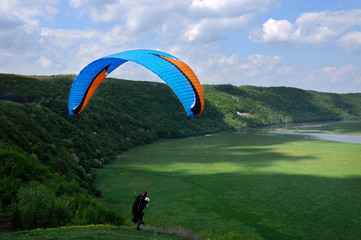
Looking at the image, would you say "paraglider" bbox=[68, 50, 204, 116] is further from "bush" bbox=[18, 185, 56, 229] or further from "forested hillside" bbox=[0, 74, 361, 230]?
"bush" bbox=[18, 185, 56, 229]

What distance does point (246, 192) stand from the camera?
18031 mm

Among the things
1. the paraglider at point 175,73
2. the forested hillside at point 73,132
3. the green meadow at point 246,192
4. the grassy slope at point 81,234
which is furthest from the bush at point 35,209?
the paraglider at point 175,73

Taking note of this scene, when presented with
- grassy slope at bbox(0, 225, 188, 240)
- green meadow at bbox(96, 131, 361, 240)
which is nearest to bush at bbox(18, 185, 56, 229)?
grassy slope at bbox(0, 225, 188, 240)

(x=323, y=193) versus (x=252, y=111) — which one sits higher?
(x=252, y=111)

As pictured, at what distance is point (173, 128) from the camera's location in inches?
2200

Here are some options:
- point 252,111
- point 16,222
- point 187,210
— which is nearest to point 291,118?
point 252,111

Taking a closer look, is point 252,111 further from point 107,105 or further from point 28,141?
point 28,141

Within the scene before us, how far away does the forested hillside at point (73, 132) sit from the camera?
32.2 feet

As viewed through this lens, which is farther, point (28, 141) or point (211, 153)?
point (211, 153)

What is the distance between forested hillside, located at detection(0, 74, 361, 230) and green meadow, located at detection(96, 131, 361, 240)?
8.56ft

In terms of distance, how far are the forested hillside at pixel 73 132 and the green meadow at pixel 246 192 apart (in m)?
2.61

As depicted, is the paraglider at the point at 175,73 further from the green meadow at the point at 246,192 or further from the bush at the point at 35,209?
the bush at the point at 35,209

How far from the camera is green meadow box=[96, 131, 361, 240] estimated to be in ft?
42.1

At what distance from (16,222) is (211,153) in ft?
88.8
